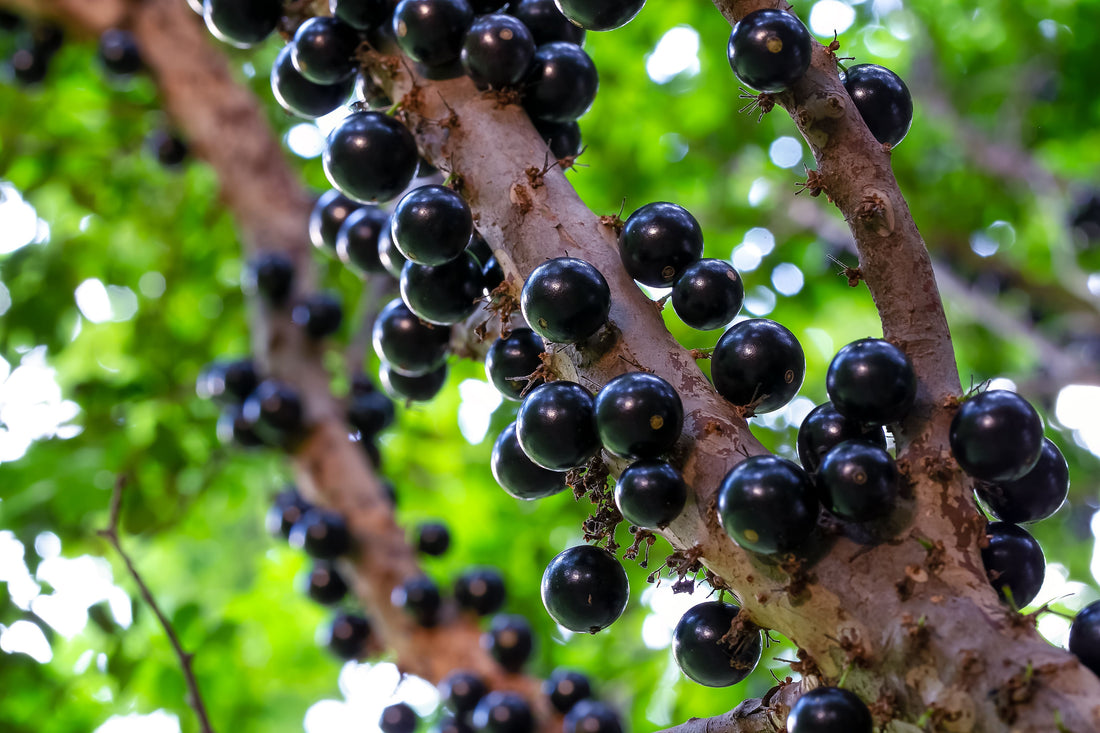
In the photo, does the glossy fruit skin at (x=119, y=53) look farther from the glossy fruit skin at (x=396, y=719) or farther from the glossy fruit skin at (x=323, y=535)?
the glossy fruit skin at (x=396, y=719)

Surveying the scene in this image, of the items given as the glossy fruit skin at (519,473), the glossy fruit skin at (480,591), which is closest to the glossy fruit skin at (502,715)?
the glossy fruit skin at (480,591)

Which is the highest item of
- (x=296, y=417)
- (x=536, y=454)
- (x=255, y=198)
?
(x=536, y=454)

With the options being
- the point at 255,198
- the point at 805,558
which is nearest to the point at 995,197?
the point at 255,198

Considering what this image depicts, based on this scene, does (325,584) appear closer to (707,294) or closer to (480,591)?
(480,591)

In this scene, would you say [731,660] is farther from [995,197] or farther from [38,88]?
[995,197]

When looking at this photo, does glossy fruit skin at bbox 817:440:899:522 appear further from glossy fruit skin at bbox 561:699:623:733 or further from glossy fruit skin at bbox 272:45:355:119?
glossy fruit skin at bbox 561:699:623:733
